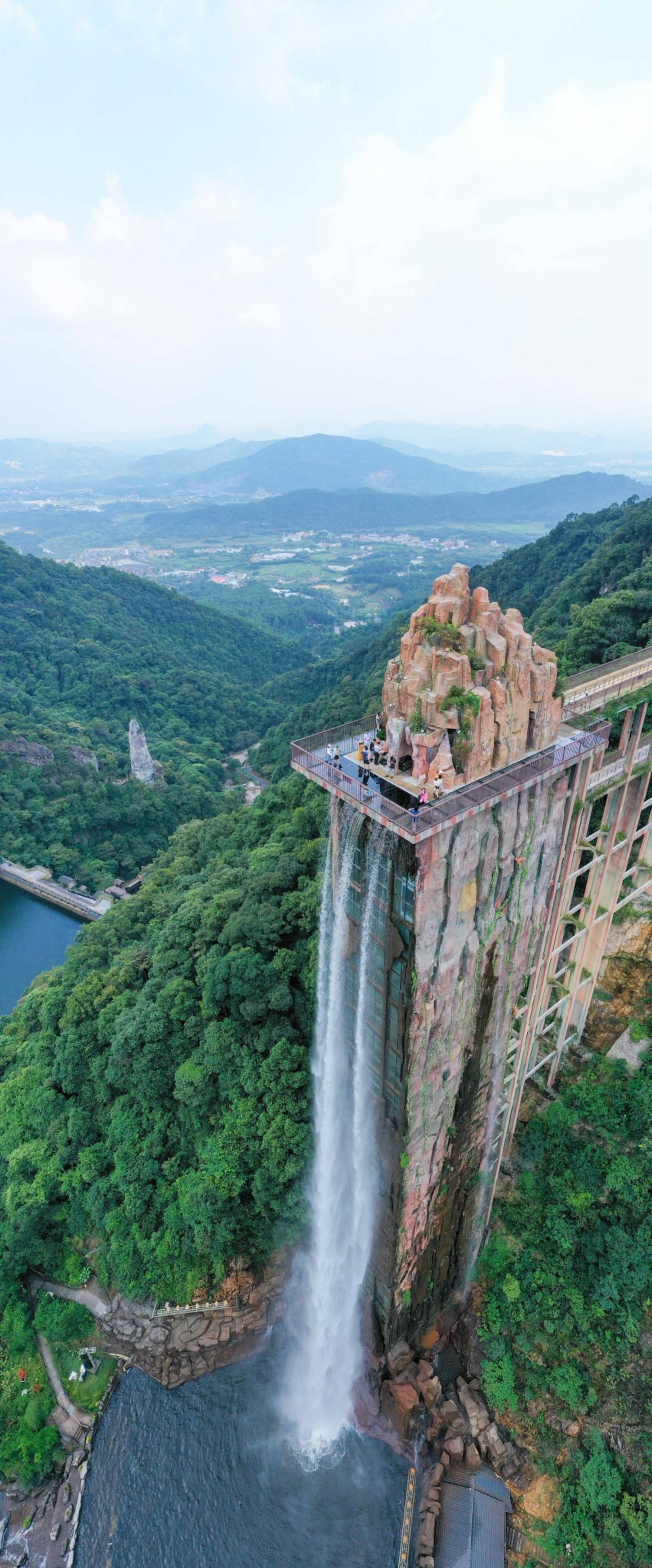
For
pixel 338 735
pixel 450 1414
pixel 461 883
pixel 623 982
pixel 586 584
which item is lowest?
pixel 450 1414

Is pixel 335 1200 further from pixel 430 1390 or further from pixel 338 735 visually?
pixel 338 735

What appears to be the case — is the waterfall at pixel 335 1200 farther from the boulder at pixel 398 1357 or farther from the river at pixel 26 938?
the river at pixel 26 938

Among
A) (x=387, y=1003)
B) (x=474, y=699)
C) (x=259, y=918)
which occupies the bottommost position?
(x=259, y=918)

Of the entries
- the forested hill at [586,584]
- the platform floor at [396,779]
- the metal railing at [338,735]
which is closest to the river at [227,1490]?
the platform floor at [396,779]

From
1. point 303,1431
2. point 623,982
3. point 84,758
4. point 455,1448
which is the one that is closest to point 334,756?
point 623,982

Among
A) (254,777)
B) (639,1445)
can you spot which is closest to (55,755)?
(254,777)

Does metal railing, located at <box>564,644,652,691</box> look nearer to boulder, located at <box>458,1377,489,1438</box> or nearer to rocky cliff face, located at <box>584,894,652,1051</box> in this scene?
rocky cliff face, located at <box>584,894,652,1051</box>

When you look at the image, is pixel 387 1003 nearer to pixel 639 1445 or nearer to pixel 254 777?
pixel 639 1445
